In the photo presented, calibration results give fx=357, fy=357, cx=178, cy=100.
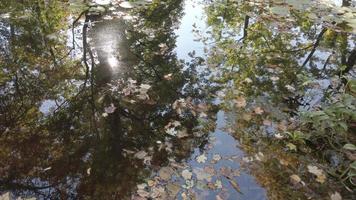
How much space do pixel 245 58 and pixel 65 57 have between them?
7.54 ft

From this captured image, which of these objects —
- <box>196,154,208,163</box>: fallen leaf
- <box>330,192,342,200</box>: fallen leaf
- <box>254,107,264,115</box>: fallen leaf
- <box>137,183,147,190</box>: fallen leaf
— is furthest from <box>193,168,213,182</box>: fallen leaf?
<box>254,107,264,115</box>: fallen leaf

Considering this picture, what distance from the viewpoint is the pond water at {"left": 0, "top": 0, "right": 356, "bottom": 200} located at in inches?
108

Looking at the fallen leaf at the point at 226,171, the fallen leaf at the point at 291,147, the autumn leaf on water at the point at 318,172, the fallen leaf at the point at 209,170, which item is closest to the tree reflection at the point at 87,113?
the fallen leaf at the point at 209,170

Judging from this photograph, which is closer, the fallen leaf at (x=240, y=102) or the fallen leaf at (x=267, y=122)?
the fallen leaf at (x=267, y=122)

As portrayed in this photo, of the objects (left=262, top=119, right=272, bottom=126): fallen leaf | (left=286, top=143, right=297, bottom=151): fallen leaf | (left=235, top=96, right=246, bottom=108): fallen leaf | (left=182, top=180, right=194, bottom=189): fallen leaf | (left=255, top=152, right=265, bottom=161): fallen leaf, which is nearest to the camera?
(left=182, top=180, right=194, bottom=189): fallen leaf

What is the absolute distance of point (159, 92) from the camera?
382 centimetres

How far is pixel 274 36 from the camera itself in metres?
5.35

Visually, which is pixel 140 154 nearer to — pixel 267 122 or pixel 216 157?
pixel 216 157

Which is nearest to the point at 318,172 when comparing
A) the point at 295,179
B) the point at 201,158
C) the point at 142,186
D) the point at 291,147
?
the point at 295,179

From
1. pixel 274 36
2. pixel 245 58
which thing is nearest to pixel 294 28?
pixel 274 36

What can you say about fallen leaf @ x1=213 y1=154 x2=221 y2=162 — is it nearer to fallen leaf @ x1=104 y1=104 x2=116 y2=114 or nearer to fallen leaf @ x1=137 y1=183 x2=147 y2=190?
fallen leaf @ x1=137 y1=183 x2=147 y2=190

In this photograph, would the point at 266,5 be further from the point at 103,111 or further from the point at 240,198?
the point at 240,198

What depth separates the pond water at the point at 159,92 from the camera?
2740mm

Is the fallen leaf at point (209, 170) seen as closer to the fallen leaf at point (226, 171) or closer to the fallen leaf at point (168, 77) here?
the fallen leaf at point (226, 171)
